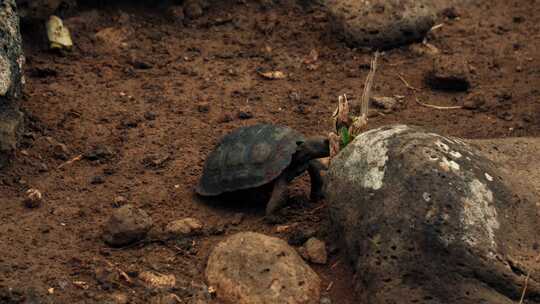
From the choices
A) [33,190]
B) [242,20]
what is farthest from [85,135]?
[242,20]

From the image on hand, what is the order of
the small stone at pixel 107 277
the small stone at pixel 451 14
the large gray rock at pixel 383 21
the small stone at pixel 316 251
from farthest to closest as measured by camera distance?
the small stone at pixel 451 14, the large gray rock at pixel 383 21, the small stone at pixel 316 251, the small stone at pixel 107 277

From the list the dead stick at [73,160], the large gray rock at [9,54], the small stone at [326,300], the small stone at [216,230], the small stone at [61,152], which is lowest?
the small stone at [326,300]

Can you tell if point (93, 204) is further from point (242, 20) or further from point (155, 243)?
point (242, 20)

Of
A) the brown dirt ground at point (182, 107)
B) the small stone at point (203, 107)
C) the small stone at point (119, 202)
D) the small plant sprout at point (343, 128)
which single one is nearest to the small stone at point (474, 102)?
the brown dirt ground at point (182, 107)

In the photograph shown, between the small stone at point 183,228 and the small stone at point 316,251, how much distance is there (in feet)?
2.27

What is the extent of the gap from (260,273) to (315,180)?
3.52 ft

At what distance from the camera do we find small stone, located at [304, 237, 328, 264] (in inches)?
197

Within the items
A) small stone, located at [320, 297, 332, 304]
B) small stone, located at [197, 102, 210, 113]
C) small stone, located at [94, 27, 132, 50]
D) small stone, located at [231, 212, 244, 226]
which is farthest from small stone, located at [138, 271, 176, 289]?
small stone, located at [94, 27, 132, 50]

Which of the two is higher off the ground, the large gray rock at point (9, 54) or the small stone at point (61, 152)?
the large gray rock at point (9, 54)

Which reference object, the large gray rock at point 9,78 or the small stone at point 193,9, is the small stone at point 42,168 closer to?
the large gray rock at point 9,78

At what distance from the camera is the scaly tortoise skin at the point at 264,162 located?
5.48m

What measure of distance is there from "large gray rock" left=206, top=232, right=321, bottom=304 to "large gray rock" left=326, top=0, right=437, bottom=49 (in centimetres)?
319

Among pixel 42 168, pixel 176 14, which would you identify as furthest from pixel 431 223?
pixel 176 14

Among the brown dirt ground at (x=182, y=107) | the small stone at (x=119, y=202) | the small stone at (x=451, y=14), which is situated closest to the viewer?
the brown dirt ground at (x=182, y=107)
